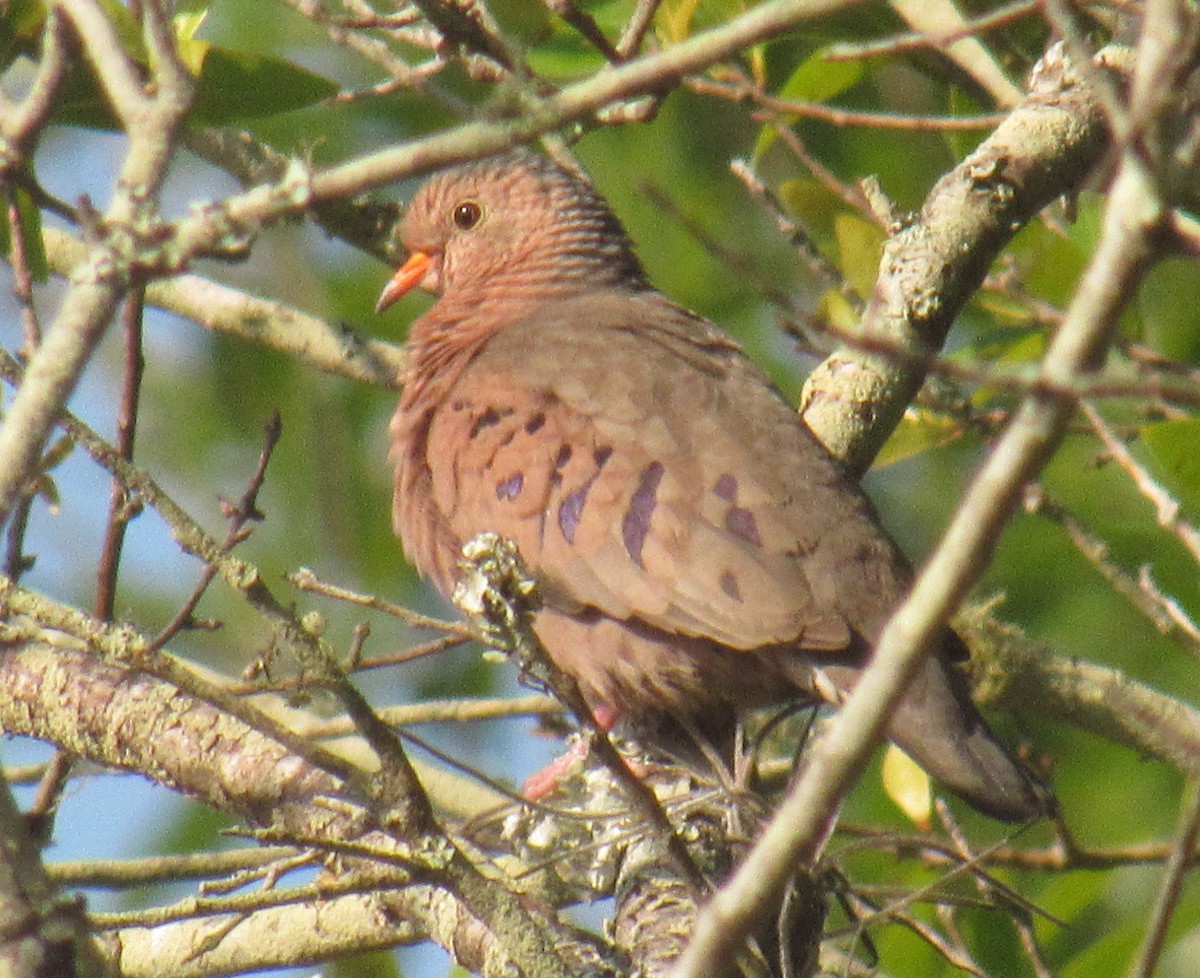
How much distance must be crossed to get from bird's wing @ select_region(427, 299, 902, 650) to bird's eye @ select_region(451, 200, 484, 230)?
96cm

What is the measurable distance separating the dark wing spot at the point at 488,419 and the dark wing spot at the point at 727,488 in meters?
0.57

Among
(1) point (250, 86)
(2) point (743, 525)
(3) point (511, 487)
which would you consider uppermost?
(1) point (250, 86)

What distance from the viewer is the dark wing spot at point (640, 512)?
3.64m

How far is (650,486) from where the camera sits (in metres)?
3.69

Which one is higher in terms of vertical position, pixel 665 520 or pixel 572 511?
pixel 572 511

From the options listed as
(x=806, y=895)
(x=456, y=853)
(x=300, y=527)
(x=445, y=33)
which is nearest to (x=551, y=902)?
(x=806, y=895)

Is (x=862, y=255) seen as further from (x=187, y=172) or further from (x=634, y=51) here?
(x=187, y=172)

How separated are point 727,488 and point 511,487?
494 millimetres

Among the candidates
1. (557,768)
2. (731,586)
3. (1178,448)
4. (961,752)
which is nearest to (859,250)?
(1178,448)

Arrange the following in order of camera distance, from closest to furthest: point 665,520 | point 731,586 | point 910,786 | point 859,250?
point 731,586 < point 665,520 < point 910,786 < point 859,250

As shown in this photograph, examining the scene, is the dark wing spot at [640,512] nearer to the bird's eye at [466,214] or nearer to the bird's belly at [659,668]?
Result: the bird's belly at [659,668]

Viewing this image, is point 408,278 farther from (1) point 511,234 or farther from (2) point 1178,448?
(2) point 1178,448

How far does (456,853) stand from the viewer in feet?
8.34

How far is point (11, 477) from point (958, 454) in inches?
217
